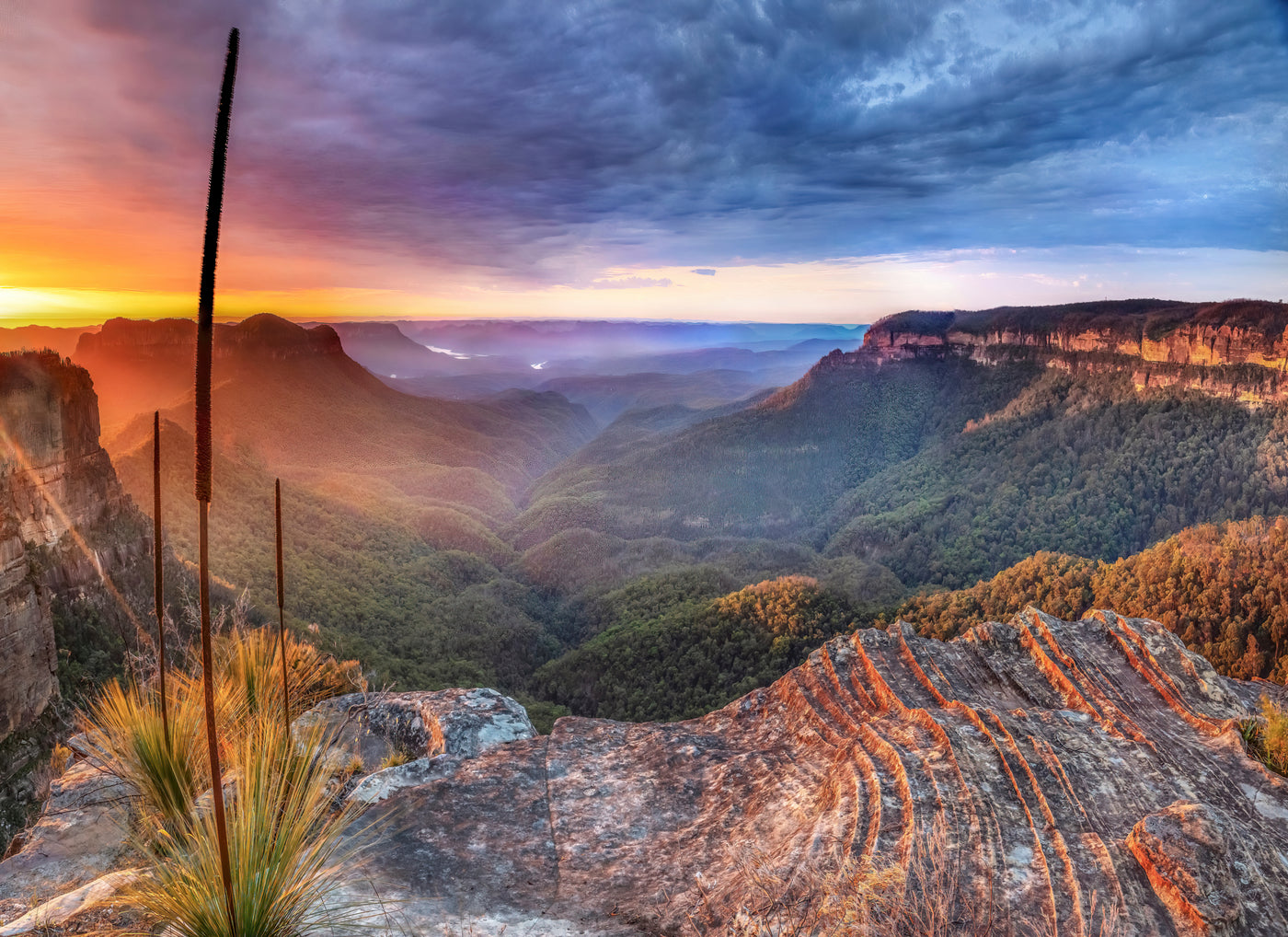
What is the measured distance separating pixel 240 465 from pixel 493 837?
55495 millimetres

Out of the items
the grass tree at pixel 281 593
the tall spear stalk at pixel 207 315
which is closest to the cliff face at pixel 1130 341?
the grass tree at pixel 281 593

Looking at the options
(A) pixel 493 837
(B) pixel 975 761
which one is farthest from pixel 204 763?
(B) pixel 975 761

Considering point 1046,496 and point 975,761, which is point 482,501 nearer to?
point 1046,496

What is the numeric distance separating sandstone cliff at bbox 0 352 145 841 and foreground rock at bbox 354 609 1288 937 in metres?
14.8

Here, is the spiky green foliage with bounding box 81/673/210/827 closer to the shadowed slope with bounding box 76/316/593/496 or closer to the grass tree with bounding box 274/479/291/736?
the grass tree with bounding box 274/479/291/736

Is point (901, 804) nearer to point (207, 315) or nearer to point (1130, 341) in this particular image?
point (207, 315)

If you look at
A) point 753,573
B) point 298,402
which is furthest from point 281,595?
point 298,402

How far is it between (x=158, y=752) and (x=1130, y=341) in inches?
3609

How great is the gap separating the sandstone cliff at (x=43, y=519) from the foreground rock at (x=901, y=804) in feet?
48.6

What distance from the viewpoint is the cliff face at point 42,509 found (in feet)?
61.8

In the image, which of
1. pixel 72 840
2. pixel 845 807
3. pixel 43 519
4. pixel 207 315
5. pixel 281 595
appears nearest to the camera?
pixel 207 315

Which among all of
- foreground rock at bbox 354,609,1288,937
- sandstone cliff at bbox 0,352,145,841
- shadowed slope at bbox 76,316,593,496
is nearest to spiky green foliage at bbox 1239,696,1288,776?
foreground rock at bbox 354,609,1288,937

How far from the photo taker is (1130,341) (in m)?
76.3

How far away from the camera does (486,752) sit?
363 inches
